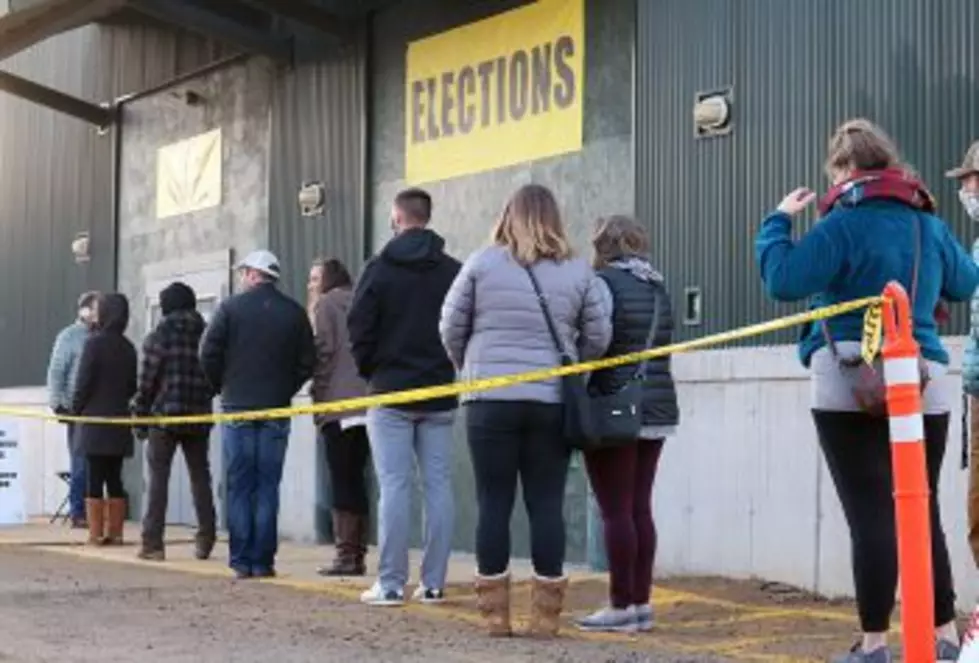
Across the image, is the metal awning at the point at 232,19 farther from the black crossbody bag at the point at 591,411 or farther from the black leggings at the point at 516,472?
the black leggings at the point at 516,472

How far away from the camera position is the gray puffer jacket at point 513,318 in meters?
7.28

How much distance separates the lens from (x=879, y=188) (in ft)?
19.5

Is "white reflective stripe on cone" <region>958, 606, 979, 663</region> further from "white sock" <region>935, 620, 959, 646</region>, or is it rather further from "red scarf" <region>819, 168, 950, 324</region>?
"red scarf" <region>819, 168, 950, 324</region>

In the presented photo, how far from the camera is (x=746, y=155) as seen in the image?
999cm

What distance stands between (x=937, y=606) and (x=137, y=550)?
7774 millimetres

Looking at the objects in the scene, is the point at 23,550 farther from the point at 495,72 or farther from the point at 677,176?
the point at 677,176

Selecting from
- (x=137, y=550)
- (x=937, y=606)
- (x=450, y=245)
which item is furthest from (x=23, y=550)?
(x=937, y=606)

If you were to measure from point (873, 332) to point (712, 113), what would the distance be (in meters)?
5.00

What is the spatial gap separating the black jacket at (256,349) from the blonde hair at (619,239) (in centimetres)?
306

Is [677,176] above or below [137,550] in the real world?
above

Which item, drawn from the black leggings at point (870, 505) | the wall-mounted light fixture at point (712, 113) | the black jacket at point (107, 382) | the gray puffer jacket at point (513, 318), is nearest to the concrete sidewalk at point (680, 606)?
the black jacket at point (107, 382)

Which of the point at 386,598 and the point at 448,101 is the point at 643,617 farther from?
the point at 448,101

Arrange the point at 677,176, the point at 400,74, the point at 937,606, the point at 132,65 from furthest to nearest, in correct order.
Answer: the point at 132,65
the point at 400,74
the point at 677,176
the point at 937,606

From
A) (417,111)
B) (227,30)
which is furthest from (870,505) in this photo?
(227,30)
